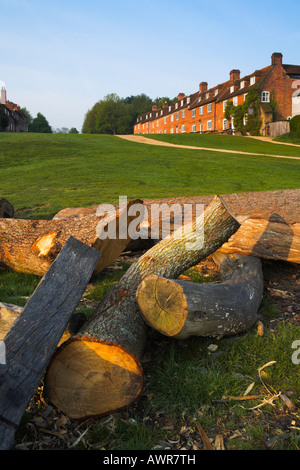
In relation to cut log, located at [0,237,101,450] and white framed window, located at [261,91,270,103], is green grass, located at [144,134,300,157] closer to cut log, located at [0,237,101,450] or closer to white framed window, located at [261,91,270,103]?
white framed window, located at [261,91,270,103]

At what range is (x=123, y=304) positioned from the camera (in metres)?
3.23

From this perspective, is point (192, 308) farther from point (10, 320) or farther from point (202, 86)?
point (202, 86)

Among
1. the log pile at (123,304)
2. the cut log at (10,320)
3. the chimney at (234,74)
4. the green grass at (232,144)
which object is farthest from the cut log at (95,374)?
the chimney at (234,74)

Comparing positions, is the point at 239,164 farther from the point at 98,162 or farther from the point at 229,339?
the point at 229,339

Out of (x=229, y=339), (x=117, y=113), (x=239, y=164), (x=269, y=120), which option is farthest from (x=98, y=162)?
(x=117, y=113)

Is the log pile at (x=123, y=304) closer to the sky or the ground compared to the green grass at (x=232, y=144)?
closer to the ground

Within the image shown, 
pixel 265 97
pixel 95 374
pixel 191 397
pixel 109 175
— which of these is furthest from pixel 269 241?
pixel 265 97

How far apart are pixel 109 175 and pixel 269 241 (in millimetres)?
12011

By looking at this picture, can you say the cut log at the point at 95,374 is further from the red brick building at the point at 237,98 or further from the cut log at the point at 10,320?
the red brick building at the point at 237,98

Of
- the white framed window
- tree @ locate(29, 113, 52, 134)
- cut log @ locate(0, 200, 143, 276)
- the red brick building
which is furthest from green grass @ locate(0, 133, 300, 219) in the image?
tree @ locate(29, 113, 52, 134)

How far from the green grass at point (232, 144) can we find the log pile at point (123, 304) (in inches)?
953

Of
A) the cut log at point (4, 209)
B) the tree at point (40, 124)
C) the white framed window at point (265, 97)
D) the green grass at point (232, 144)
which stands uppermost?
the tree at point (40, 124)

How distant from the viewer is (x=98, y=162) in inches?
786

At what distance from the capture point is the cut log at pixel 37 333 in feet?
7.52
